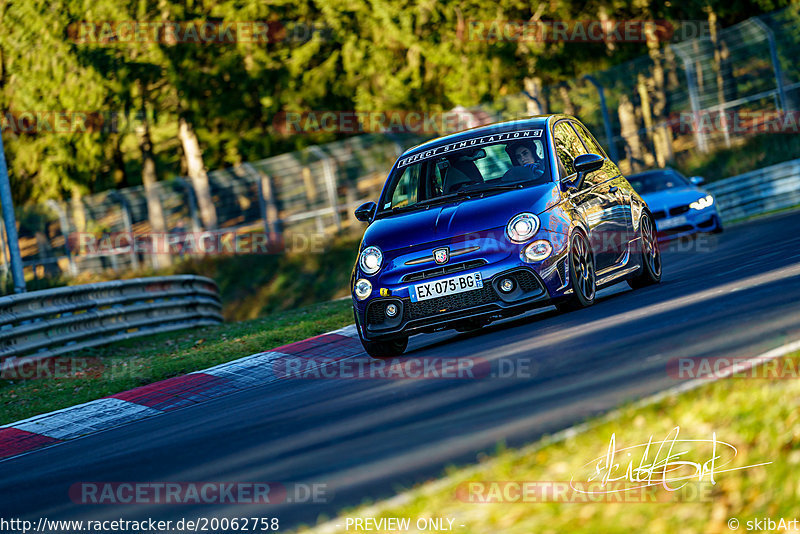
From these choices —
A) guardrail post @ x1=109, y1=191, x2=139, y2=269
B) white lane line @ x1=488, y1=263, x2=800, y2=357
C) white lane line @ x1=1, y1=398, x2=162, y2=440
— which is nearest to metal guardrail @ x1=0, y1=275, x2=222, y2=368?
white lane line @ x1=1, y1=398, x2=162, y2=440

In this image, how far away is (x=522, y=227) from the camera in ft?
31.5

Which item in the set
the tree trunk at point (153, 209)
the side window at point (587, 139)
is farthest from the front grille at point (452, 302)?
the tree trunk at point (153, 209)

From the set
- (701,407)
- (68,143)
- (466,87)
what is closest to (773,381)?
(701,407)

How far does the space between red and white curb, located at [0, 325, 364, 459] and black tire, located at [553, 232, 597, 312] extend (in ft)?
7.02

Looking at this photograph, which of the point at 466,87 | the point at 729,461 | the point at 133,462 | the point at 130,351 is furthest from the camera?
the point at 466,87

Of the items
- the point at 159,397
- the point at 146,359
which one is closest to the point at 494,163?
the point at 159,397

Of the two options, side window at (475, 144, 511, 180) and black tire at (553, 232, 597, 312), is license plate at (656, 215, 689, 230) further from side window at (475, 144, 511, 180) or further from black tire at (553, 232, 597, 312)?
black tire at (553, 232, 597, 312)

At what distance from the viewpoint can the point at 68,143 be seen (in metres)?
36.7

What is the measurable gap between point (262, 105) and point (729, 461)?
34475mm

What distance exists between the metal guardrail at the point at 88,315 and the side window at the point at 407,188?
5158 millimetres

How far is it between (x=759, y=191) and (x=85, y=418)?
19285mm

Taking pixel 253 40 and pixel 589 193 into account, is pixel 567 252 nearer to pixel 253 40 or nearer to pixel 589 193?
pixel 589 193

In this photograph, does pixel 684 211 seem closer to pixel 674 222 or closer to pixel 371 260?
pixel 674 222

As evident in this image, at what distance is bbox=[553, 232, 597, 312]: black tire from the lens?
32.4 feet
